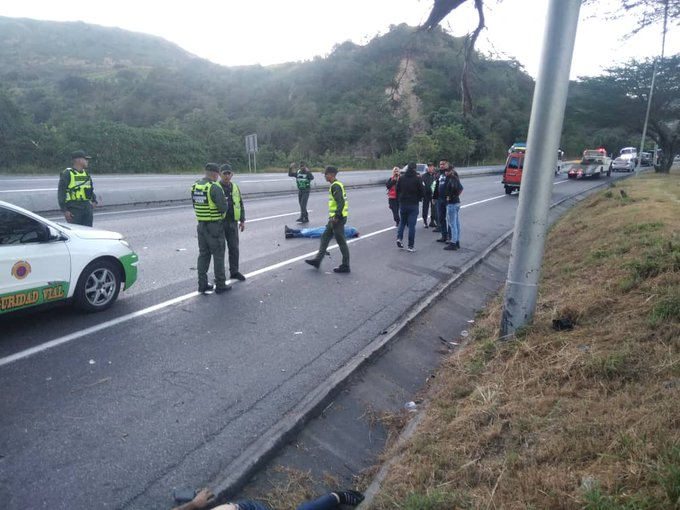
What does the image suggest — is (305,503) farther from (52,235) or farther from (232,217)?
(232,217)

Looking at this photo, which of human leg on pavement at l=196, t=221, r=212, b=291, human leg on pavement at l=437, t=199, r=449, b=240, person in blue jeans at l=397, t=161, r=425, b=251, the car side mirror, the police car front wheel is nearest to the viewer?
the car side mirror

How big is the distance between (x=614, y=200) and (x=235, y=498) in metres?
15.4

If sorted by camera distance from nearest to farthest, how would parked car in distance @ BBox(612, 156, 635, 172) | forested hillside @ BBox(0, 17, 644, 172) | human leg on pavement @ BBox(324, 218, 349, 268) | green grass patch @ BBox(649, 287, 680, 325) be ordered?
green grass patch @ BBox(649, 287, 680, 325), human leg on pavement @ BBox(324, 218, 349, 268), forested hillside @ BBox(0, 17, 644, 172), parked car in distance @ BBox(612, 156, 635, 172)

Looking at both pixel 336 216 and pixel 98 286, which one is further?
pixel 336 216

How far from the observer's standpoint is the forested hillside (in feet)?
106

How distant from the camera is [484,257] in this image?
1117cm

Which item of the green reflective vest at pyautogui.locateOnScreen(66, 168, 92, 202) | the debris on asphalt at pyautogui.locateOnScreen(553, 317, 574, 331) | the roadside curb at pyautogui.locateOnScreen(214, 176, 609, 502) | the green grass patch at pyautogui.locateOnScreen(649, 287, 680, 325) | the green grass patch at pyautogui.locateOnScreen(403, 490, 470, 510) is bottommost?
the roadside curb at pyautogui.locateOnScreen(214, 176, 609, 502)

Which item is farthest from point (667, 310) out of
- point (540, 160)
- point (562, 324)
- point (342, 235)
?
point (342, 235)

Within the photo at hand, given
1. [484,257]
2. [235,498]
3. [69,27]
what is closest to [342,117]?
[484,257]

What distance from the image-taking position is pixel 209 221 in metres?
7.30

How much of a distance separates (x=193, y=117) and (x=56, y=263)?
4799 centimetres

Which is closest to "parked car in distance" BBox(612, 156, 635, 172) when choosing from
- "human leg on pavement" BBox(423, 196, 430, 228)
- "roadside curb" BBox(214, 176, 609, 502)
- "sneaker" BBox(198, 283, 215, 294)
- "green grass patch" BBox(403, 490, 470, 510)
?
"human leg on pavement" BBox(423, 196, 430, 228)

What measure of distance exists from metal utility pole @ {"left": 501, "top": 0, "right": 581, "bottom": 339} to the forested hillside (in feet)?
47.0

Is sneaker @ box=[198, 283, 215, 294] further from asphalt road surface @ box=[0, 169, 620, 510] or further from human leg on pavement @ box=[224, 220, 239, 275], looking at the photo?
human leg on pavement @ box=[224, 220, 239, 275]
